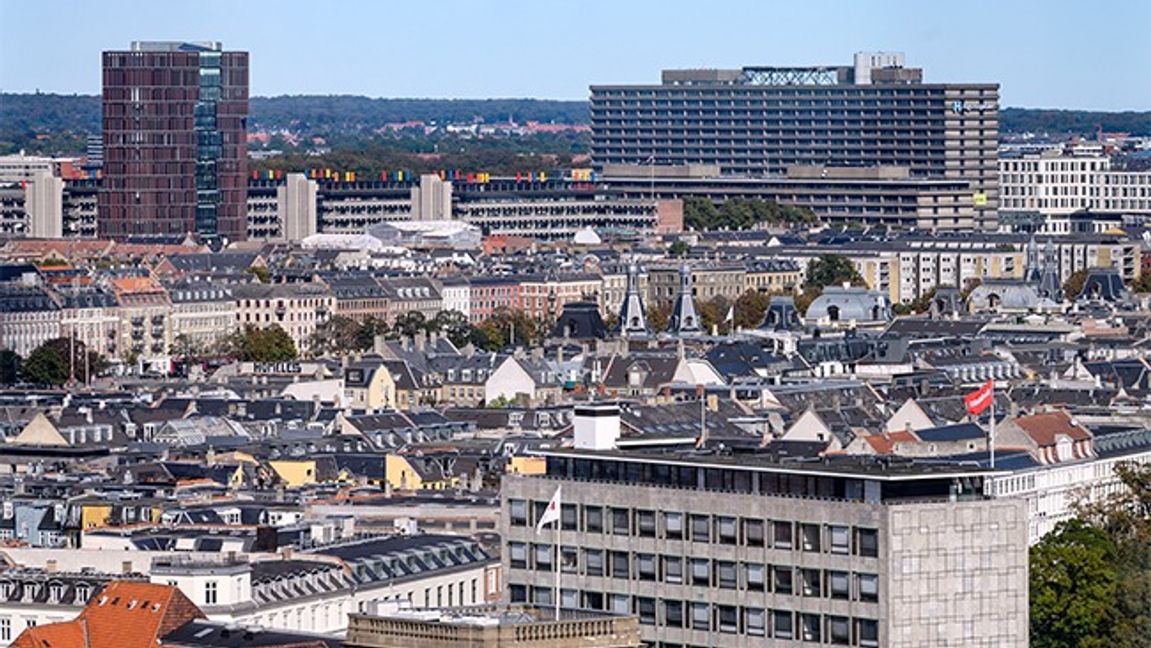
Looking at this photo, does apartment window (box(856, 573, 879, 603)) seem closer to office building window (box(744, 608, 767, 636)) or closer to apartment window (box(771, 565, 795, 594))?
apartment window (box(771, 565, 795, 594))

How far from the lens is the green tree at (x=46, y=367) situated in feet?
409

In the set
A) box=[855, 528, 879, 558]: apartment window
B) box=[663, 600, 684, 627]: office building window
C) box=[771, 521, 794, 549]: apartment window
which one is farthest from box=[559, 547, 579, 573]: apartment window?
box=[855, 528, 879, 558]: apartment window

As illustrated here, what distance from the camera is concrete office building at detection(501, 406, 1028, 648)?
47719 mm

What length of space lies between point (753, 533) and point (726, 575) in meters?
0.55

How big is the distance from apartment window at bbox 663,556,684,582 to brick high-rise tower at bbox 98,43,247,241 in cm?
13307

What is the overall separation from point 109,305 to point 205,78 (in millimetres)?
37238

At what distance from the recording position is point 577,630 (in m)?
44.5

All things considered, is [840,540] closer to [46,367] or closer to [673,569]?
[673,569]

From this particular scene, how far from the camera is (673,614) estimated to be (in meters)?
49.5

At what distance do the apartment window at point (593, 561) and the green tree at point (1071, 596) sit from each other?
8.98 m

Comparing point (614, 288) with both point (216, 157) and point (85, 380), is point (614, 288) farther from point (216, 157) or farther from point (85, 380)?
point (85, 380)

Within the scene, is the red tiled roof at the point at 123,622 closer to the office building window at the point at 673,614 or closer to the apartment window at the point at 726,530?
the office building window at the point at 673,614

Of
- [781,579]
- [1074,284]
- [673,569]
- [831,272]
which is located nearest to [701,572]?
[673,569]

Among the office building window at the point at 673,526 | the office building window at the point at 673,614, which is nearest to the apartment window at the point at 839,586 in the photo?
the office building window at the point at 673,614
